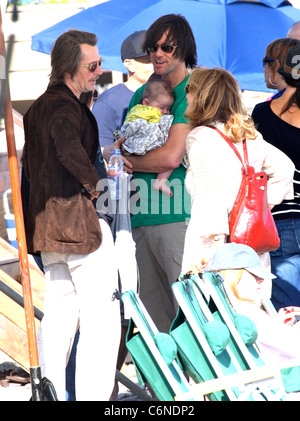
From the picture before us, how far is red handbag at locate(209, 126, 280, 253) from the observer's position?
11.9ft

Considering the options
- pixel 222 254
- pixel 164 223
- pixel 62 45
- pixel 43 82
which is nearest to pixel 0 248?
pixel 164 223

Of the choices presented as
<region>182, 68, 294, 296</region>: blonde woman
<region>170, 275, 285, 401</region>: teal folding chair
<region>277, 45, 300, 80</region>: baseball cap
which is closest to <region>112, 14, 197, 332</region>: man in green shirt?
<region>182, 68, 294, 296</region>: blonde woman

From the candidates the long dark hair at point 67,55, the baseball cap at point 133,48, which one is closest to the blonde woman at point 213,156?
the long dark hair at point 67,55

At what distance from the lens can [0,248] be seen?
5711 mm

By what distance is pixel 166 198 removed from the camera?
162 inches

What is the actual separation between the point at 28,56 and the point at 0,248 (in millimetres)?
6092

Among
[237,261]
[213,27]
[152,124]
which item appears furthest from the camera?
[213,27]

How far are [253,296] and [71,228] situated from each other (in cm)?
93

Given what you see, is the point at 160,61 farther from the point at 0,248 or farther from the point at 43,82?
the point at 43,82

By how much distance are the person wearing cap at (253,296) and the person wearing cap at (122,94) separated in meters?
1.71

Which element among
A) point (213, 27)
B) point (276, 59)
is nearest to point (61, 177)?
point (276, 59)

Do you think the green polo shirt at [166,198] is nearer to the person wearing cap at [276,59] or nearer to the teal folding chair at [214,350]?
the person wearing cap at [276,59]

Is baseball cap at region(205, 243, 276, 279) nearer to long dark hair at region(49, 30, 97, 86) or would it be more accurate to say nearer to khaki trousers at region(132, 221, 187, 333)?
khaki trousers at region(132, 221, 187, 333)

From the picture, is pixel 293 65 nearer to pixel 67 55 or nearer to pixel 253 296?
pixel 67 55
